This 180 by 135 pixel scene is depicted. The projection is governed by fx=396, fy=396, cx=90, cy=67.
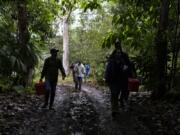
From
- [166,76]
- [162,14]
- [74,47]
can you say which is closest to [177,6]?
[162,14]

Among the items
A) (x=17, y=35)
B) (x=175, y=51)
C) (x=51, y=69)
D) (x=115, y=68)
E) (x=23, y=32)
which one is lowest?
(x=51, y=69)

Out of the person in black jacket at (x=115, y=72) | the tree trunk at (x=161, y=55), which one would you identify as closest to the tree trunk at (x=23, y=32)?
the tree trunk at (x=161, y=55)

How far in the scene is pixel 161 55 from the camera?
1343 centimetres

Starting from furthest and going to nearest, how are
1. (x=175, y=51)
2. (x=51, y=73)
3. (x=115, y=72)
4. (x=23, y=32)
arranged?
1. (x=23, y=32)
2. (x=175, y=51)
3. (x=51, y=73)
4. (x=115, y=72)

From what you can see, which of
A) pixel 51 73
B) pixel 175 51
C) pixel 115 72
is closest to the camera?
pixel 115 72

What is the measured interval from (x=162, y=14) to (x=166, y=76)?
2178 millimetres

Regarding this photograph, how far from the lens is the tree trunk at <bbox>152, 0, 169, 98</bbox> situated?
13.2 metres

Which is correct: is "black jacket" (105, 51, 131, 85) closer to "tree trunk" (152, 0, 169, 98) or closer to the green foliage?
"tree trunk" (152, 0, 169, 98)

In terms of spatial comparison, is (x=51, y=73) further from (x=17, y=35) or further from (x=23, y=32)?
(x=17, y=35)

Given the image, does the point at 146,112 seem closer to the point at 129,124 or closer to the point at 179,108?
the point at 179,108

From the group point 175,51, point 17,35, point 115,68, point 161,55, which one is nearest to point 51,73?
point 115,68

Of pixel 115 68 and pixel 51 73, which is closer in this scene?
pixel 115 68

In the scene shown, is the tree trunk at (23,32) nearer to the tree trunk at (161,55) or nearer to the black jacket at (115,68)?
the tree trunk at (161,55)

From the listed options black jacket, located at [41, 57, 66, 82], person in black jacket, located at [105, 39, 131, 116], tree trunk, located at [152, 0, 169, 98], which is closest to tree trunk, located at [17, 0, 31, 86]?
black jacket, located at [41, 57, 66, 82]
